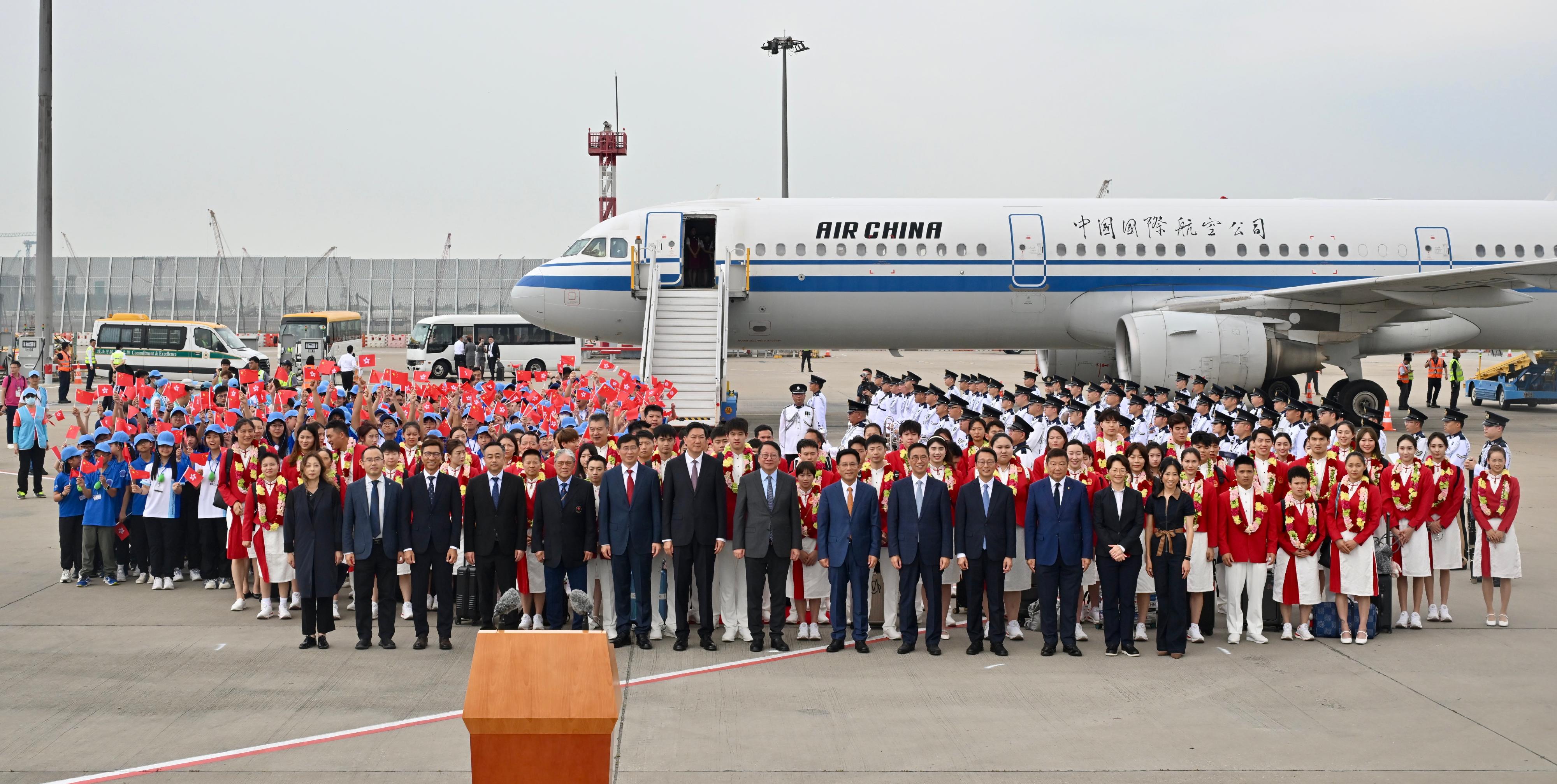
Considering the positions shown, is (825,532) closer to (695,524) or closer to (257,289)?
(695,524)

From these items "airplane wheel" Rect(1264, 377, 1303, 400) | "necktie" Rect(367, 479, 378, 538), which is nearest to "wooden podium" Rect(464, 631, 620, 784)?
"necktie" Rect(367, 479, 378, 538)

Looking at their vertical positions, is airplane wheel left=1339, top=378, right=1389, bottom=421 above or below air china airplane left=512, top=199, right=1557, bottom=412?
below

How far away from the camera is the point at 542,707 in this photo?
4.09 m

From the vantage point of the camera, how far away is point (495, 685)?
4.07m

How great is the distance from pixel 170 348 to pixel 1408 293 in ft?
103

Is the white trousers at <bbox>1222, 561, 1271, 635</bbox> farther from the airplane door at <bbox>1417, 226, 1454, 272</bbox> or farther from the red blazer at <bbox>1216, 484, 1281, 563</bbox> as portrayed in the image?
the airplane door at <bbox>1417, 226, 1454, 272</bbox>

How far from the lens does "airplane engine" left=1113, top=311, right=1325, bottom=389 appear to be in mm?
20859

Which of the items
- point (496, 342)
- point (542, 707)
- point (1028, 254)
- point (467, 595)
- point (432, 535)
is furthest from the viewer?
point (496, 342)

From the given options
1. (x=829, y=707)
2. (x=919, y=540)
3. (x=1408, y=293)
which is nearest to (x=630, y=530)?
(x=919, y=540)

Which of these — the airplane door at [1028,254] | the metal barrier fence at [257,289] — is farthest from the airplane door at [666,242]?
the metal barrier fence at [257,289]

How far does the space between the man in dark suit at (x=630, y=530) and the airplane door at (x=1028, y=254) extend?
14.4 m

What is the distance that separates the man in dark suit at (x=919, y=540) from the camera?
340 inches

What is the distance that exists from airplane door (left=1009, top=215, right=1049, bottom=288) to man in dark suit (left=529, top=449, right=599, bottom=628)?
48.0ft

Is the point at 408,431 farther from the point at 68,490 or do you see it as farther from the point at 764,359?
the point at 764,359
